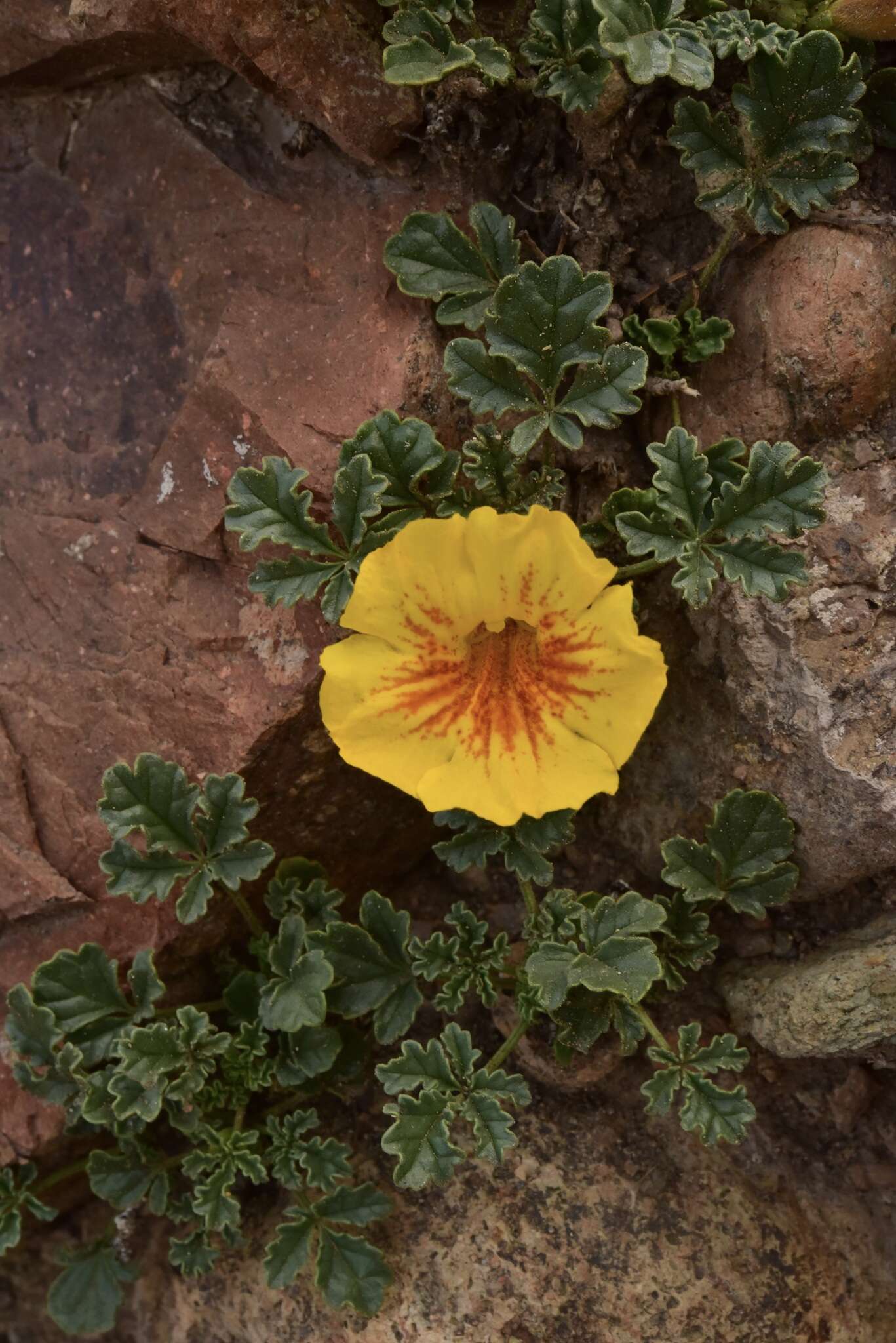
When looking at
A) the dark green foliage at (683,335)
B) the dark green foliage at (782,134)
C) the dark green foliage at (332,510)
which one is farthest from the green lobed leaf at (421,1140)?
the dark green foliage at (782,134)

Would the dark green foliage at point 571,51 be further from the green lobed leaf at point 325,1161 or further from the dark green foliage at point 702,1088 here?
the green lobed leaf at point 325,1161

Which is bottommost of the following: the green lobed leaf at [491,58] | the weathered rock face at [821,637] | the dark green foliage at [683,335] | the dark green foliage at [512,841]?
the dark green foliage at [512,841]

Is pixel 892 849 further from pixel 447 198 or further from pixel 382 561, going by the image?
pixel 447 198

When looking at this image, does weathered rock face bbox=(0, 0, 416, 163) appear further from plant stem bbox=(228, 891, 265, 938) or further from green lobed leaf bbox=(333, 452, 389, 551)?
plant stem bbox=(228, 891, 265, 938)

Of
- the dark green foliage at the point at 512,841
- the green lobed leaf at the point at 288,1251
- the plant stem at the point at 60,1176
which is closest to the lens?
the dark green foliage at the point at 512,841

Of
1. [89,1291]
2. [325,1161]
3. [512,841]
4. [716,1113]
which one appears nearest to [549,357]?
[512,841]

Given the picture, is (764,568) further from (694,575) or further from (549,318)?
(549,318)

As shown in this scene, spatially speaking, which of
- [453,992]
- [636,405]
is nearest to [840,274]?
[636,405]
